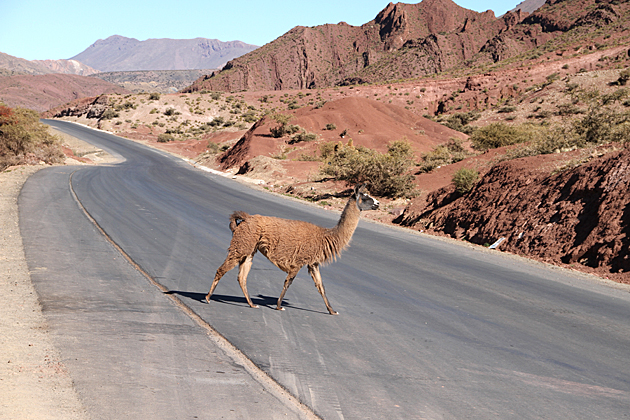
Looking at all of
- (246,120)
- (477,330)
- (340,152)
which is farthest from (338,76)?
(477,330)

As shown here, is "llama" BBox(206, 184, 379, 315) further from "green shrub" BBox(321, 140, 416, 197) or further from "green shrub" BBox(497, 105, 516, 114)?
"green shrub" BBox(497, 105, 516, 114)

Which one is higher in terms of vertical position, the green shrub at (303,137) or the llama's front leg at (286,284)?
the green shrub at (303,137)

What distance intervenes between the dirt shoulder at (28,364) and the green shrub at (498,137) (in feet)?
102

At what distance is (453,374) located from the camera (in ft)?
19.0

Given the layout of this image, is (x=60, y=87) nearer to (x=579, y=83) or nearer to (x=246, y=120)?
(x=246, y=120)

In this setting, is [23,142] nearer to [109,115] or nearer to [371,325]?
[371,325]

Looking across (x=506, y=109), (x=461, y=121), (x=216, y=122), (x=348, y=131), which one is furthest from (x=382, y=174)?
(x=216, y=122)

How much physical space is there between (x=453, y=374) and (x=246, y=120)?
71.5m

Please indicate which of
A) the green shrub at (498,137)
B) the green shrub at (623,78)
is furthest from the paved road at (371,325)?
the green shrub at (623,78)

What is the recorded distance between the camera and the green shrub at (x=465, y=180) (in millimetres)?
20203

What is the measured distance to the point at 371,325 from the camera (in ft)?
24.6

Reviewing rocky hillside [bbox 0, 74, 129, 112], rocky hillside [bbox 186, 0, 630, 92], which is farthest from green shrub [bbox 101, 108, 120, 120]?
rocky hillside [bbox 0, 74, 129, 112]

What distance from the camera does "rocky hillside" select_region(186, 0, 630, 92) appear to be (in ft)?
367

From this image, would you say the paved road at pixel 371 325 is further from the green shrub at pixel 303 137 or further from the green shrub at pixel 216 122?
the green shrub at pixel 216 122
